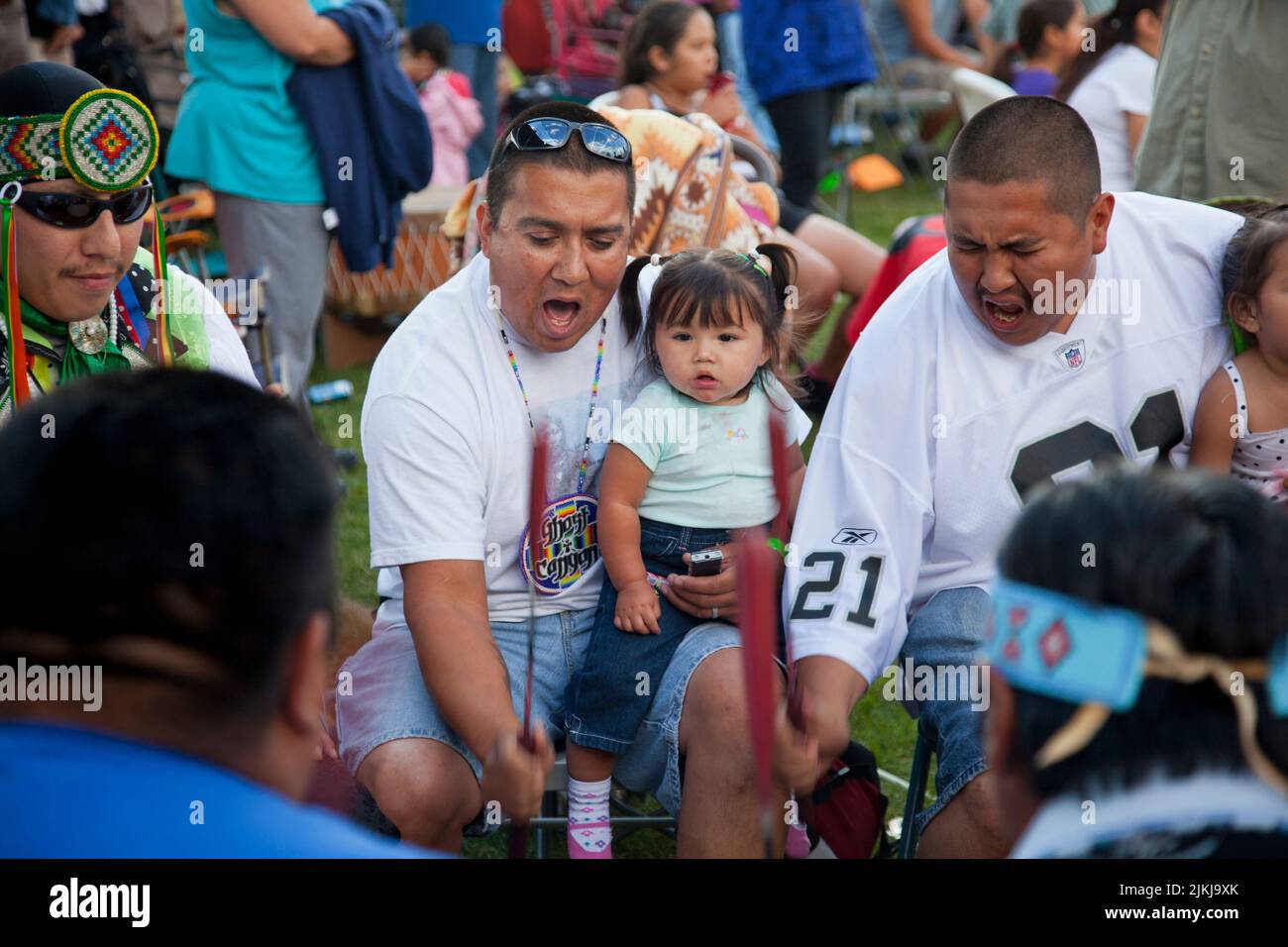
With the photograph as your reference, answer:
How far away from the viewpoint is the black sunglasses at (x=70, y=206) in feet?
9.64

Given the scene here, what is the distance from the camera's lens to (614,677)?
10.1ft

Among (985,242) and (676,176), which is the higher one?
(676,176)

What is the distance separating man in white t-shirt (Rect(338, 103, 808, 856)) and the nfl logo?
0.83m

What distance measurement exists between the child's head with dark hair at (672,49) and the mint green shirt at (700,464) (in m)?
3.22

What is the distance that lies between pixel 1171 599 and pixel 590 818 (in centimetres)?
187

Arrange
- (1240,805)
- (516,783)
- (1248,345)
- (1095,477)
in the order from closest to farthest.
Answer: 1. (1240,805)
2. (1095,477)
3. (516,783)
4. (1248,345)

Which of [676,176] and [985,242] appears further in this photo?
[676,176]

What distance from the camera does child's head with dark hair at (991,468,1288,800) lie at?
1411mm

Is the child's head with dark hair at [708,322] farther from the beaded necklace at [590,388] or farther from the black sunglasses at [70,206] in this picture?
the black sunglasses at [70,206]

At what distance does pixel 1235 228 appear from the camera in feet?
10.7
